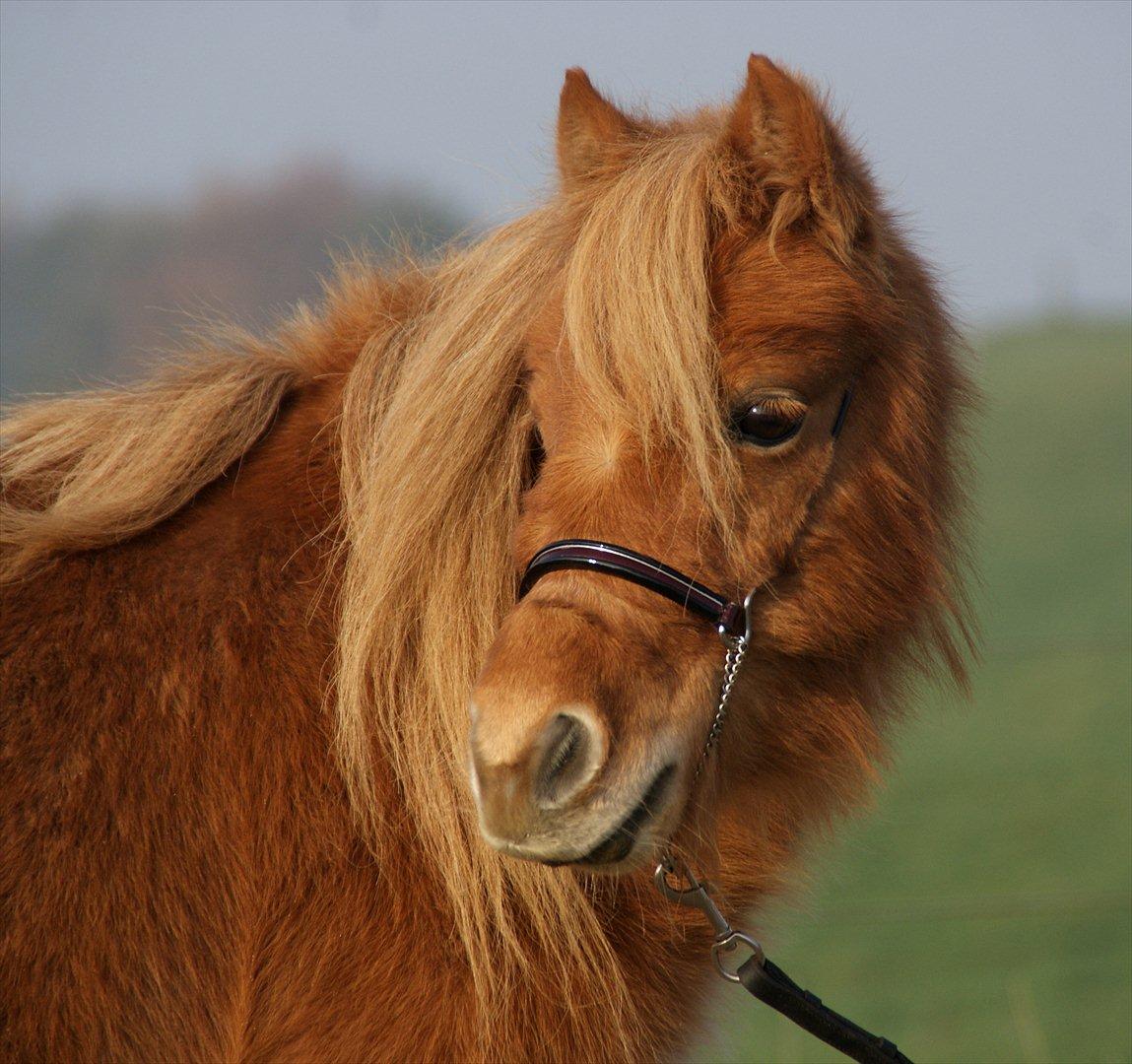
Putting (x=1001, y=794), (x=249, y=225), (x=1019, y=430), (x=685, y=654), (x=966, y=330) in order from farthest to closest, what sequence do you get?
(x=1019, y=430)
(x=249, y=225)
(x=1001, y=794)
(x=966, y=330)
(x=685, y=654)

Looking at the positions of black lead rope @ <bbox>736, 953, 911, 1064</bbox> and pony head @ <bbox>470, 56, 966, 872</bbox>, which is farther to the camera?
black lead rope @ <bbox>736, 953, 911, 1064</bbox>

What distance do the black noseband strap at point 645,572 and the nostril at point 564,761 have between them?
0.25 meters

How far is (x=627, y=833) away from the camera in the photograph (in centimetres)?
156

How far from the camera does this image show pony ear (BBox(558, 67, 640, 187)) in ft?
6.51

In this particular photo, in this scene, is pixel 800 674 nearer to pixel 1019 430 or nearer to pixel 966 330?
pixel 966 330

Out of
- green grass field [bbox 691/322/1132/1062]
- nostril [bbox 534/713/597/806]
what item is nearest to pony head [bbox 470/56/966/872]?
nostril [bbox 534/713/597/806]

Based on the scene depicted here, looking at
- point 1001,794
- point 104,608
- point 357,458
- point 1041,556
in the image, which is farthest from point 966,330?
point 1041,556

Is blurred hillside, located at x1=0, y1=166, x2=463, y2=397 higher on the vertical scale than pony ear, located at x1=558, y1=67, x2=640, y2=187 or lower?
lower

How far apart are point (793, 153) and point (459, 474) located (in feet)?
2.55

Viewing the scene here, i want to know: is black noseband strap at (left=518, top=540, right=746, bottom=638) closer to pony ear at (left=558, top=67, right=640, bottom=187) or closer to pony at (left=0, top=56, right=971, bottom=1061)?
pony at (left=0, top=56, right=971, bottom=1061)

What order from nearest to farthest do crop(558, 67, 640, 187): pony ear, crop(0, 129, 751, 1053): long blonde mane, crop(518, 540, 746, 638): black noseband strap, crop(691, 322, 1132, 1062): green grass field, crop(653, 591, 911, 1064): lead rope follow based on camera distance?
1. crop(518, 540, 746, 638): black noseband strap
2. crop(0, 129, 751, 1053): long blonde mane
3. crop(653, 591, 911, 1064): lead rope
4. crop(558, 67, 640, 187): pony ear
5. crop(691, 322, 1132, 1062): green grass field

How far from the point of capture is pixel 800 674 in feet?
6.26

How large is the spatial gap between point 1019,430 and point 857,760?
1861 cm

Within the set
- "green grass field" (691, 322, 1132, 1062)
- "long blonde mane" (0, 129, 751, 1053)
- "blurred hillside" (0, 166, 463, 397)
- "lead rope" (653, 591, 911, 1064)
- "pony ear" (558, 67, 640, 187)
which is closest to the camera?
"long blonde mane" (0, 129, 751, 1053)
